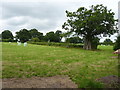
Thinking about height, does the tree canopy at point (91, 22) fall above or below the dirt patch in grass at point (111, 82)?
above

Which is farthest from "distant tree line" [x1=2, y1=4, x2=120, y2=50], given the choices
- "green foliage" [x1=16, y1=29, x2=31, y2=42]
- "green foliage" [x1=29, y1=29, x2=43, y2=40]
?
"green foliage" [x1=29, y1=29, x2=43, y2=40]

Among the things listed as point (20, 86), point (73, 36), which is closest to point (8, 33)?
point (73, 36)

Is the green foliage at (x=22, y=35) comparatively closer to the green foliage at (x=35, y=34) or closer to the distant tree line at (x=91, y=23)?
the green foliage at (x=35, y=34)

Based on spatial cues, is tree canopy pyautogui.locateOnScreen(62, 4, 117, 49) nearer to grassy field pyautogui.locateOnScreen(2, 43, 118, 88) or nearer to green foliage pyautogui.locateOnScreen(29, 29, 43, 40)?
grassy field pyautogui.locateOnScreen(2, 43, 118, 88)

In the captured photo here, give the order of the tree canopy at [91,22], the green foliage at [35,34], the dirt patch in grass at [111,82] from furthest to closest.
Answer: the green foliage at [35,34], the tree canopy at [91,22], the dirt patch in grass at [111,82]

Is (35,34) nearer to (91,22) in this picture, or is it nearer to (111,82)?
(91,22)

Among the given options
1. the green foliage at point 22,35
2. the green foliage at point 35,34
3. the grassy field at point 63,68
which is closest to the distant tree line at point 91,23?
the grassy field at point 63,68

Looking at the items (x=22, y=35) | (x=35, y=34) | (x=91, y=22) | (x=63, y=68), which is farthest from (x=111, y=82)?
(x=35, y=34)

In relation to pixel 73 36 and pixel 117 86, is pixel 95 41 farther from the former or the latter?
pixel 117 86

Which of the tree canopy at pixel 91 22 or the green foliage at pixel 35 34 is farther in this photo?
the green foliage at pixel 35 34

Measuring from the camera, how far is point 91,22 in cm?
2248

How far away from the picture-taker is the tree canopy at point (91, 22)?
72.7ft

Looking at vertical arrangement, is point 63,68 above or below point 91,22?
below

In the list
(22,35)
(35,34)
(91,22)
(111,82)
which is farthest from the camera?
(35,34)
